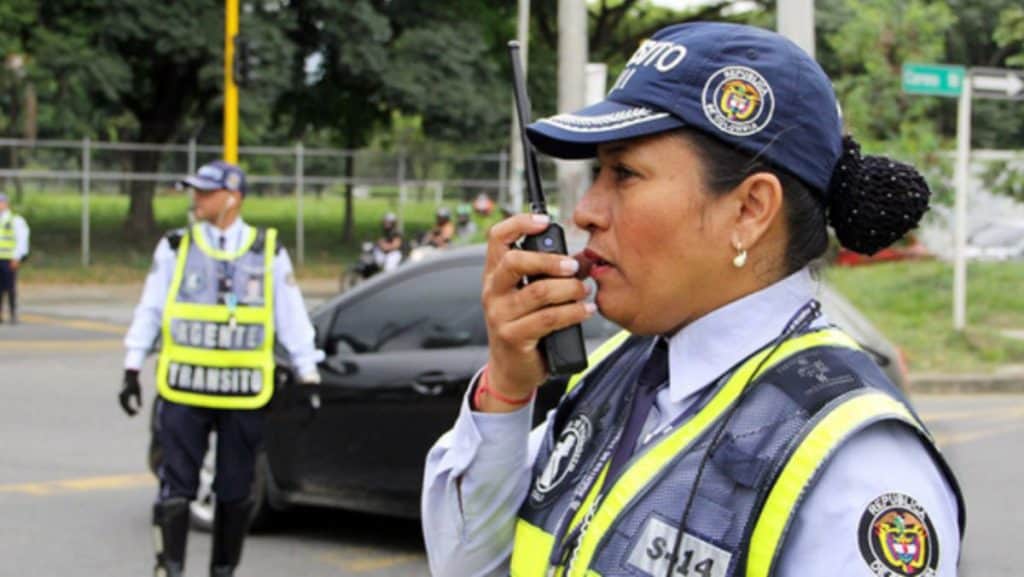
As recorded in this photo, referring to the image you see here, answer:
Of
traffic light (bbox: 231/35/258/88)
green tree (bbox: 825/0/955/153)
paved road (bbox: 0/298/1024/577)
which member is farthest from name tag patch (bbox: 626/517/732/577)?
traffic light (bbox: 231/35/258/88)

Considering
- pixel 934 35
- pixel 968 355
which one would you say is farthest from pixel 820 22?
pixel 968 355

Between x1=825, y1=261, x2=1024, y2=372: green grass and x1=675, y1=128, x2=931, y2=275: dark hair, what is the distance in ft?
48.2

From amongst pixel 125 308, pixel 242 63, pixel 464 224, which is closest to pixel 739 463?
pixel 464 224

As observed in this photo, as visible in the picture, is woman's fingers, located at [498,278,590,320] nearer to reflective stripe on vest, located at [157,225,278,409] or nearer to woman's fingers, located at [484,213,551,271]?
woman's fingers, located at [484,213,551,271]

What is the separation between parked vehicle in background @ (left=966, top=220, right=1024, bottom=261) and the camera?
3054 cm

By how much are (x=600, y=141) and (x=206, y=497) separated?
6.68 m

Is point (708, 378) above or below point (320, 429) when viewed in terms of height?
above

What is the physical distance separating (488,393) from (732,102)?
530 mm

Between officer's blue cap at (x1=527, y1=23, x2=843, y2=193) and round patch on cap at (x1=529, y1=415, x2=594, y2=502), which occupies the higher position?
officer's blue cap at (x1=527, y1=23, x2=843, y2=193)

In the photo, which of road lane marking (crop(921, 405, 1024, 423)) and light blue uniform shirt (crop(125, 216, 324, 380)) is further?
road lane marking (crop(921, 405, 1024, 423))

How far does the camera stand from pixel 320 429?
7.42 metres

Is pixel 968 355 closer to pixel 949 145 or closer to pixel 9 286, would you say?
pixel 949 145

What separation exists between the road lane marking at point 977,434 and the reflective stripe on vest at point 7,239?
43.7ft

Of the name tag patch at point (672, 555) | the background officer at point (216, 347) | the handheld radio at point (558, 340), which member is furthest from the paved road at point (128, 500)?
the name tag patch at point (672, 555)
